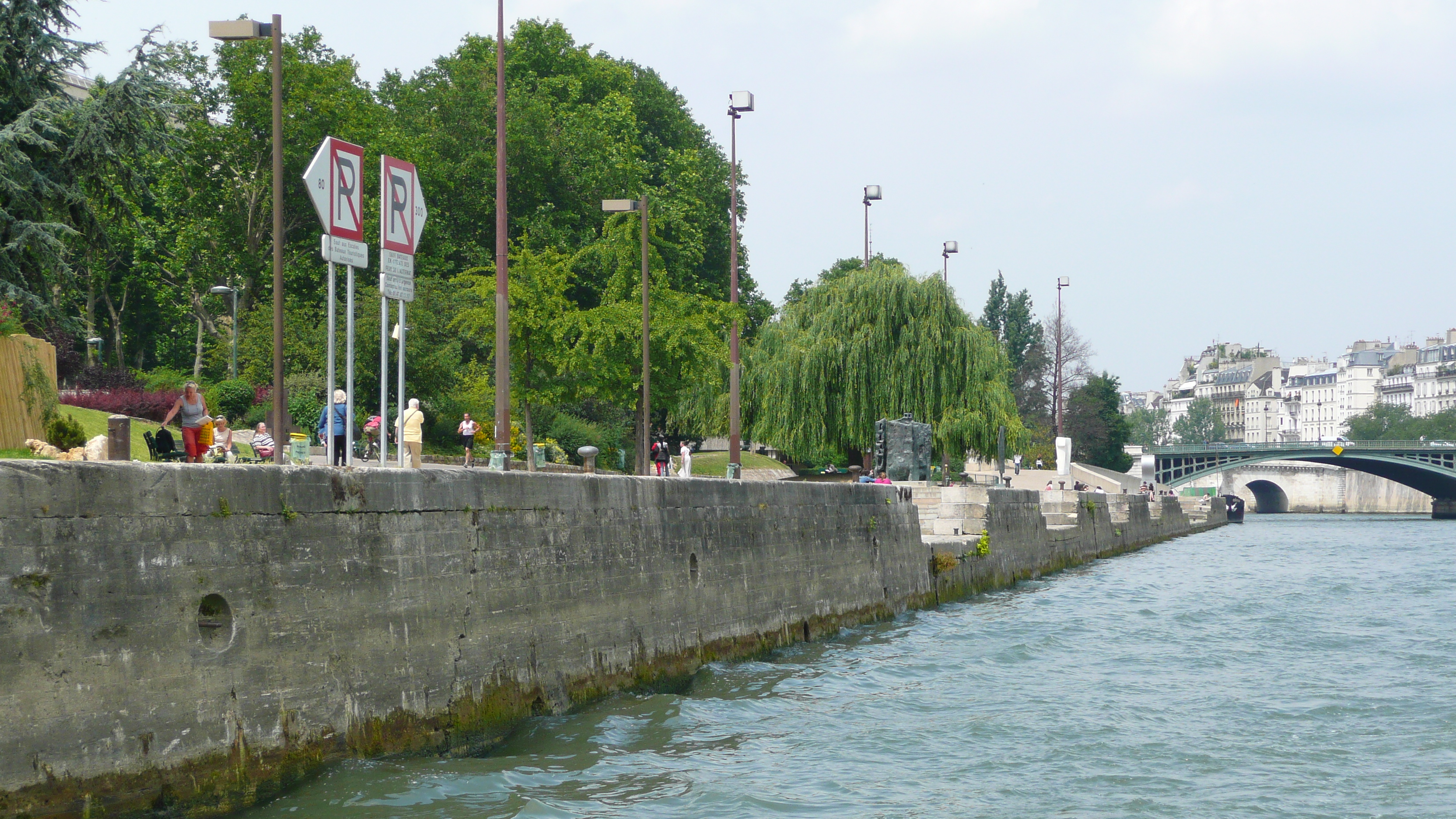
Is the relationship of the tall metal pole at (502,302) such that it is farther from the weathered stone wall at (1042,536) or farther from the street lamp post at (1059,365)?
the street lamp post at (1059,365)

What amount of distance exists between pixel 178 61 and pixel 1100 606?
2914 cm

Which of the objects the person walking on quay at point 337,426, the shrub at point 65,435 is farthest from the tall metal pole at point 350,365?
the shrub at point 65,435

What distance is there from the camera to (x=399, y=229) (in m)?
9.75

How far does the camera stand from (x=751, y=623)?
576 inches

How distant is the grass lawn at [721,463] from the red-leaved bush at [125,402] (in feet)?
56.3

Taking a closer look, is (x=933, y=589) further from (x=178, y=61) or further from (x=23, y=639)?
(x=178, y=61)

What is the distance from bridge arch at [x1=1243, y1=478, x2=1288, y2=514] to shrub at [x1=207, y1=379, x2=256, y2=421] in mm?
101500

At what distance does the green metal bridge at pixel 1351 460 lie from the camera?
279 feet

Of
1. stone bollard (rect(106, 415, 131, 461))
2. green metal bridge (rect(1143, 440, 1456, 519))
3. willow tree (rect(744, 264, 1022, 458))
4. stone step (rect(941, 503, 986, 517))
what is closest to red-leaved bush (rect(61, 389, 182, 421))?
willow tree (rect(744, 264, 1022, 458))

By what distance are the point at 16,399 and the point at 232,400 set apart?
15470 millimetres

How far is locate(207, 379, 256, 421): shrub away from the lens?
34.8 metres

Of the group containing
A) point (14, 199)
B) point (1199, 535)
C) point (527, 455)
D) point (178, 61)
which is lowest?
point (1199, 535)

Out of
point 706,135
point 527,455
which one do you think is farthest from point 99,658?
point 706,135

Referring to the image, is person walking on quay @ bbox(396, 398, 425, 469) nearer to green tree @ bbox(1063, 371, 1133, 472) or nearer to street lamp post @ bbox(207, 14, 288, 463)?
street lamp post @ bbox(207, 14, 288, 463)
